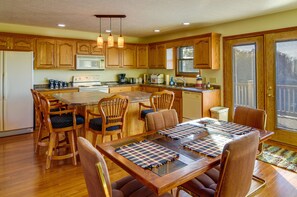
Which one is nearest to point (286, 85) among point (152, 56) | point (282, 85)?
point (282, 85)

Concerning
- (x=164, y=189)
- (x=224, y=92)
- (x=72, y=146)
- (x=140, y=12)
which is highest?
(x=140, y=12)

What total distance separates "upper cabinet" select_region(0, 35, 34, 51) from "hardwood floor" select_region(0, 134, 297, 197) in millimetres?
2421

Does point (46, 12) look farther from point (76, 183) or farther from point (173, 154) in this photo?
point (173, 154)

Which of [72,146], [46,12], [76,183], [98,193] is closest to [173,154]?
[98,193]

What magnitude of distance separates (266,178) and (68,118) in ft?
9.18

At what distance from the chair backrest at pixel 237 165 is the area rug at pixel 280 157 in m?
1.98

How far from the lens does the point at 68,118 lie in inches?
128

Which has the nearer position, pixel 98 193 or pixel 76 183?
pixel 98 193

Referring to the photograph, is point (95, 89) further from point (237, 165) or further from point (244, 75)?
point (237, 165)

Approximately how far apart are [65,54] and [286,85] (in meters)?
4.90

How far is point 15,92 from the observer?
4.59 metres

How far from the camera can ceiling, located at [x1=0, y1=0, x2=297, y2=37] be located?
3.41 meters

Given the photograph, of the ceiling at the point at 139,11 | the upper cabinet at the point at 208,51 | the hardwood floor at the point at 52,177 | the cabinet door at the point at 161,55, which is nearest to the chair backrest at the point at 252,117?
the hardwood floor at the point at 52,177

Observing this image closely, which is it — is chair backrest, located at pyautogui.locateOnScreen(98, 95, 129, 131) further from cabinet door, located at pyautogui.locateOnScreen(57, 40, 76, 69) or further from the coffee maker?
the coffee maker
